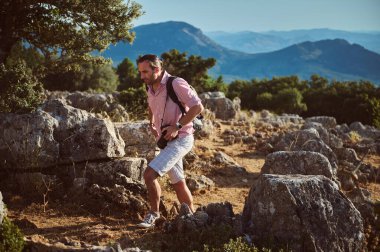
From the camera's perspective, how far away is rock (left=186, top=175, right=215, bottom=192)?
8.80 metres

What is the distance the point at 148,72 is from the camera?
220 inches

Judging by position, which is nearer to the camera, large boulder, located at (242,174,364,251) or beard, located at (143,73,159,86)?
large boulder, located at (242,174,364,251)

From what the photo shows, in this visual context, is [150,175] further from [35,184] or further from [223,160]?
[223,160]

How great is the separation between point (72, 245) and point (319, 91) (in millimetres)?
59794

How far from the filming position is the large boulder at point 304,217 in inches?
207

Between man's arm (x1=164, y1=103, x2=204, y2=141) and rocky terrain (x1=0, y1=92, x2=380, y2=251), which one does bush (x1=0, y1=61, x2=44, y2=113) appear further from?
man's arm (x1=164, y1=103, x2=204, y2=141)

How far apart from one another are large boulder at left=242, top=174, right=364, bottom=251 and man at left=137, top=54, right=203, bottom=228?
145 cm

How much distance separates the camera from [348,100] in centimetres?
5441

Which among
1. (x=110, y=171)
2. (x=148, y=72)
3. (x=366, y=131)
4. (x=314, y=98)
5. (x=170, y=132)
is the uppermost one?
(x=148, y=72)

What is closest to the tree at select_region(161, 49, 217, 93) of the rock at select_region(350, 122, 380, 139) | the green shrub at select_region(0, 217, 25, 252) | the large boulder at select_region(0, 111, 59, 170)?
the rock at select_region(350, 122, 380, 139)

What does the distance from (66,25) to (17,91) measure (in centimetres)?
365

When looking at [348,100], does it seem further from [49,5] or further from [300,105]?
[49,5]

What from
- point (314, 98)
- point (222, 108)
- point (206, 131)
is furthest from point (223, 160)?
point (314, 98)

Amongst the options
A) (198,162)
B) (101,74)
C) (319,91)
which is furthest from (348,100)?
(198,162)
